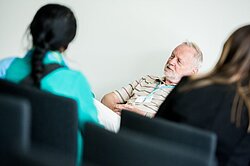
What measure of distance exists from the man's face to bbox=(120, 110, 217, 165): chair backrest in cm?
184

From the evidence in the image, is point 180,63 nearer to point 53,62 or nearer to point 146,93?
point 146,93

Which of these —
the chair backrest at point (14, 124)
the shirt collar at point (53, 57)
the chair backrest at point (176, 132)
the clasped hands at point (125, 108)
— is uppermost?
the shirt collar at point (53, 57)

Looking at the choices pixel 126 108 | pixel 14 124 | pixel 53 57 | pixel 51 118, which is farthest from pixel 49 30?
pixel 126 108

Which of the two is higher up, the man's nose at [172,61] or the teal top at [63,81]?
the teal top at [63,81]

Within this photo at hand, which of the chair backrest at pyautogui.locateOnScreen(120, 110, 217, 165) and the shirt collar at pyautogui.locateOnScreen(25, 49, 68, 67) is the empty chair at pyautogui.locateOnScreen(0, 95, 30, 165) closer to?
the chair backrest at pyautogui.locateOnScreen(120, 110, 217, 165)

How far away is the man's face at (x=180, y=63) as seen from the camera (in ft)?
11.5

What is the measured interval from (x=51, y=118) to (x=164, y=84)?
1.97 metres

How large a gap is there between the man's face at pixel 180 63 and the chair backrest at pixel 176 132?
6.03ft

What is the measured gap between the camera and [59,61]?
1917 mm

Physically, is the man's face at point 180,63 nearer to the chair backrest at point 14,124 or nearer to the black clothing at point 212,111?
the black clothing at point 212,111

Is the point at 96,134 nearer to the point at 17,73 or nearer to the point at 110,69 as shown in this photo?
the point at 17,73

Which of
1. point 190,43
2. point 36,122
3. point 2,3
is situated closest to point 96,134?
point 36,122

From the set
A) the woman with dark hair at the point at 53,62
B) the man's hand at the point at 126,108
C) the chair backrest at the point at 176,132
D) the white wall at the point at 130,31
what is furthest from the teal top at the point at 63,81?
the white wall at the point at 130,31

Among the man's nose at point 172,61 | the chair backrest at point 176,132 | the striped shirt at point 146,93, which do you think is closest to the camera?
the chair backrest at point 176,132
